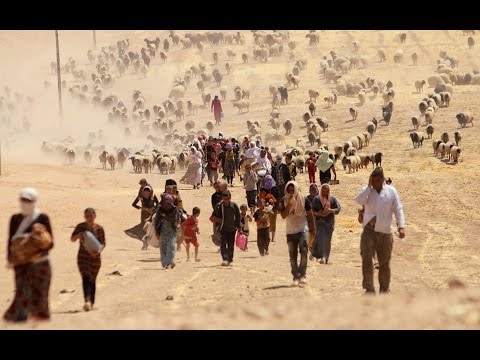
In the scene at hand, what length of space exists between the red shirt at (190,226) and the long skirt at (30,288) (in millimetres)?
6879

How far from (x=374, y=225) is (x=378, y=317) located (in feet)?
10.9

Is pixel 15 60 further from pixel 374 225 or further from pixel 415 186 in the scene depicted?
pixel 374 225

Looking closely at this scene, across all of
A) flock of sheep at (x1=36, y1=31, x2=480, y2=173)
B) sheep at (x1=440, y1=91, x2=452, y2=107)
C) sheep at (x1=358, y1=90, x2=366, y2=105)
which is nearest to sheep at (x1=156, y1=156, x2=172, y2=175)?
flock of sheep at (x1=36, y1=31, x2=480, y2=173)

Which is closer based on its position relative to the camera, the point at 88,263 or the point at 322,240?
the point at 88,263

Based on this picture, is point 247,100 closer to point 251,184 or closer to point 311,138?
point 311,138

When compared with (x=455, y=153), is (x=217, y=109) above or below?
above

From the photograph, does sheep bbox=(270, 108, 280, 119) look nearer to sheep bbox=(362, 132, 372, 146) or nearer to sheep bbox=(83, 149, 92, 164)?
sheep bbox=(362, 132, 372, 146)

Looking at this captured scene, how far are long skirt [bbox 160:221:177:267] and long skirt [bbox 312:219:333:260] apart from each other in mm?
2356

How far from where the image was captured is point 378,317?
764 centimetres

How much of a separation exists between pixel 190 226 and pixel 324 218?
2336mm

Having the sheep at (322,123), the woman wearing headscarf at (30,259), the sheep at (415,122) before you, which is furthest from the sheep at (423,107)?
the woman wearing headscarf at (30,259)

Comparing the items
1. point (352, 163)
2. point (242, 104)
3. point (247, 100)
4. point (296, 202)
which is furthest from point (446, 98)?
point (296, 202)

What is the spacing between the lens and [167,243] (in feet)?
47.5

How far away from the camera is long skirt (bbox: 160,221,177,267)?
14.4 meters
